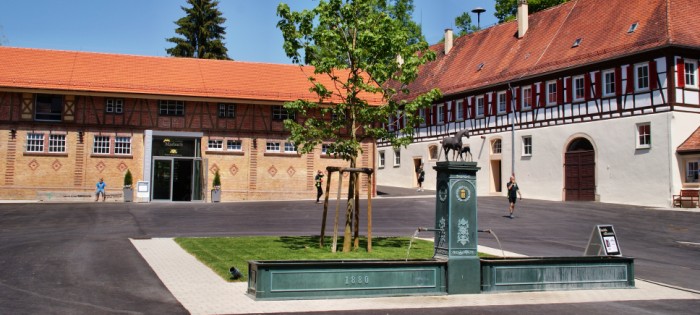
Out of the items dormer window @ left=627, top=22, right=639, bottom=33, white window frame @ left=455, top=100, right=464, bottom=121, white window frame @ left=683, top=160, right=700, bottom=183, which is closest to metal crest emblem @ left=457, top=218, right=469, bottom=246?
white window frame @ left=683, top=160, right=700, bottom=183

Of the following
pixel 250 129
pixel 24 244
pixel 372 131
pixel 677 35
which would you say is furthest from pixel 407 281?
pixel 250 129

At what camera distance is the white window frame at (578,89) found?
115ft

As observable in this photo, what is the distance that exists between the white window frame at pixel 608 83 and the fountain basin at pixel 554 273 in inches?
913

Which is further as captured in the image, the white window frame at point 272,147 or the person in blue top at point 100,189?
the white window frame at point 272,147

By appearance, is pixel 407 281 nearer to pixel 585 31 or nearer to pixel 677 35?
pixel 677 35

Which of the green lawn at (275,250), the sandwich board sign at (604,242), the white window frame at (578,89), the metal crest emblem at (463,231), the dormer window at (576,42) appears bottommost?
the green lawn at (275,250)

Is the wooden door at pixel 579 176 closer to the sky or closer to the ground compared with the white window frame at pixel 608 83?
closer to the ground

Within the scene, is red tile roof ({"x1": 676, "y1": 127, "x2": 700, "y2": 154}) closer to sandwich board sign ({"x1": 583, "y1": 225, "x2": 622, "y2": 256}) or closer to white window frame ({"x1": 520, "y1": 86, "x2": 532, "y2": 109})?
white window frame ({"x1": 520, "y1": 86, "x2": 532, "y2": 109})

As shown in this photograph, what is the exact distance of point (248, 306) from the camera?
31.8 feet

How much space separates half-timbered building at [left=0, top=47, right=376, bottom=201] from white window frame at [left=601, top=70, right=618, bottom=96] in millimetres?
13229

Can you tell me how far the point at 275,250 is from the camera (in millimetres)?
15664

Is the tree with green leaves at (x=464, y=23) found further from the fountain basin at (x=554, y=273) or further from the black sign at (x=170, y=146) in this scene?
the fountain basin at (x=554, y=273)

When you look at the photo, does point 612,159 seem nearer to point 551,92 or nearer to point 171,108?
point 551,92

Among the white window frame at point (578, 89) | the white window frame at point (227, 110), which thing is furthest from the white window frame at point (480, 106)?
the white window frame at point (227, 110)
